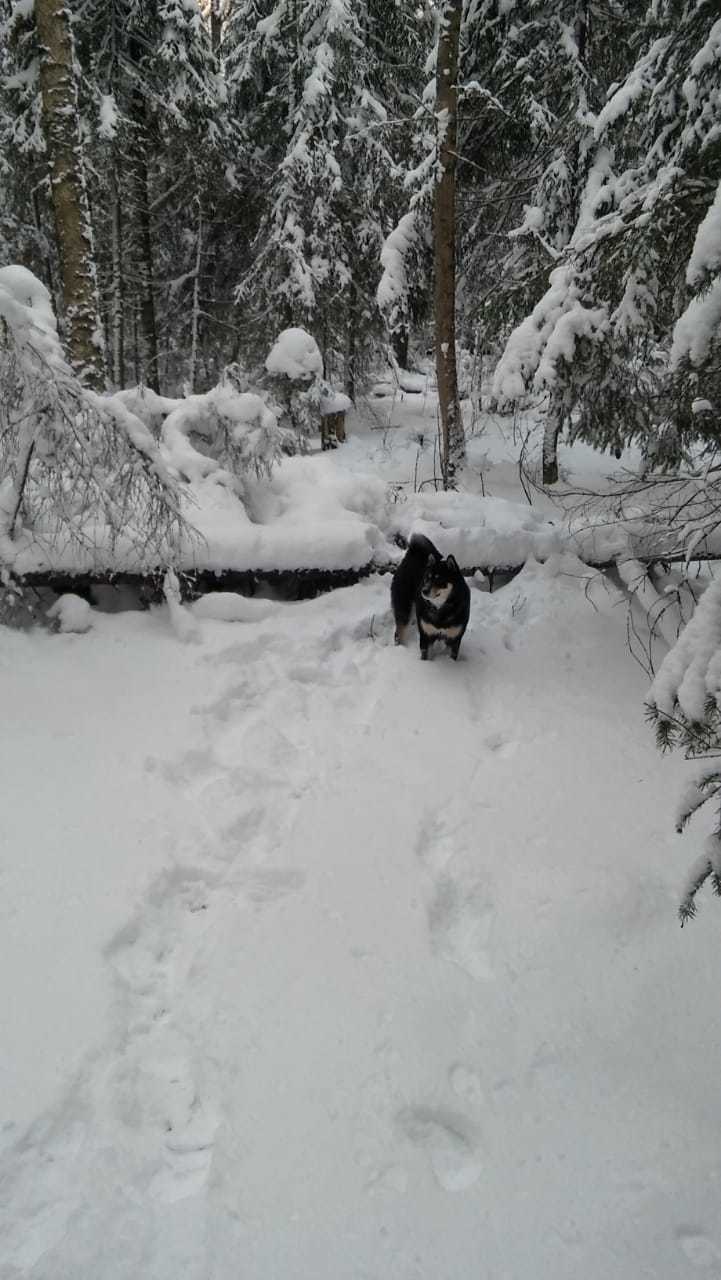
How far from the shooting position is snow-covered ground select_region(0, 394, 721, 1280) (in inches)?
88.4

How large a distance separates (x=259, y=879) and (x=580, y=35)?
38.2ft

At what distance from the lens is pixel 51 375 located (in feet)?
13.6

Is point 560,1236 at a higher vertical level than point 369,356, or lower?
lower

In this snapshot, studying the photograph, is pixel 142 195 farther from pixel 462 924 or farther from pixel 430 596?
pixel 462 924

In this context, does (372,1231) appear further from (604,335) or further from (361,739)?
(604,335)

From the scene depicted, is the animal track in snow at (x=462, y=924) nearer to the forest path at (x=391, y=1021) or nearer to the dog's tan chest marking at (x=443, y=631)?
the forest path at (x=391, y=1021)

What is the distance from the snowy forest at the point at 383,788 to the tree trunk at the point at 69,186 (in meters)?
0.04

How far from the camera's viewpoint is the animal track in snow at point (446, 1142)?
2.36 metres

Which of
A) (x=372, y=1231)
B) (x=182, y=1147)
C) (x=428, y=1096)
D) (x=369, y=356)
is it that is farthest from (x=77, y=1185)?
(x=369, y=356)

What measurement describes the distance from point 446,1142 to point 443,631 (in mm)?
3246

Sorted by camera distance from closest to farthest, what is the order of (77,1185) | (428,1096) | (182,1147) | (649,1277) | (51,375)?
(649,1277), (77,1185), (182,1147), (428,1096), (51,375)

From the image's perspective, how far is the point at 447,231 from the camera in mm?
7504

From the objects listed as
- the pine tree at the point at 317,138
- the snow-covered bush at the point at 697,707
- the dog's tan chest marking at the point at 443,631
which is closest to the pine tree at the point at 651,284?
the snow-covered bush at the point at 697,707

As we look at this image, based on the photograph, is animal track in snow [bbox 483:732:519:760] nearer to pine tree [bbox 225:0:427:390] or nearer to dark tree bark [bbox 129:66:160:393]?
dark tree bark [bbox 129:66:160:393]
